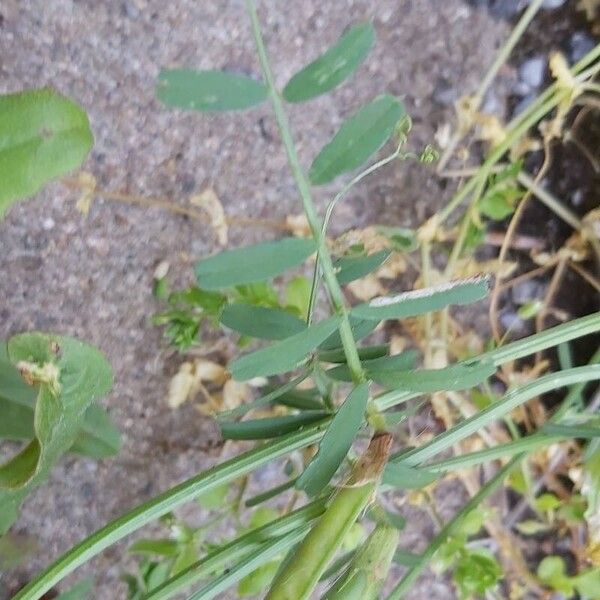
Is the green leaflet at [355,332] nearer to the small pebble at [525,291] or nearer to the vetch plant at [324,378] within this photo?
the vetch plant at [324,378]

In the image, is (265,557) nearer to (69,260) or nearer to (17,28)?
(69,260)

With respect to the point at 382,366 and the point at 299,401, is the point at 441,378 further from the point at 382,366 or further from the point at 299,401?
the point at 299,401

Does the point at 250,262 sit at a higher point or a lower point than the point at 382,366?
higher

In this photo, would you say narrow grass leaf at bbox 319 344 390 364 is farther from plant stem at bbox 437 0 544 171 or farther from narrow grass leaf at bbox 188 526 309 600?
plant stem at bbox 437 0 544 171

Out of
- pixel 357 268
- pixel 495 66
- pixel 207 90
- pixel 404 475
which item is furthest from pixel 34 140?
pixel 495 66

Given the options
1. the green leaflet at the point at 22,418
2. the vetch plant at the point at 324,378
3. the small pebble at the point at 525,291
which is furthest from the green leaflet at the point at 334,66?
the small pebble at the point at 525,291

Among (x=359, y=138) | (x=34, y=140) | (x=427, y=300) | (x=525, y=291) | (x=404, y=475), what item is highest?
(x=34, y=140)

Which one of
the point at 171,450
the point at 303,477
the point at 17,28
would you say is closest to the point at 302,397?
the point at 303,477
